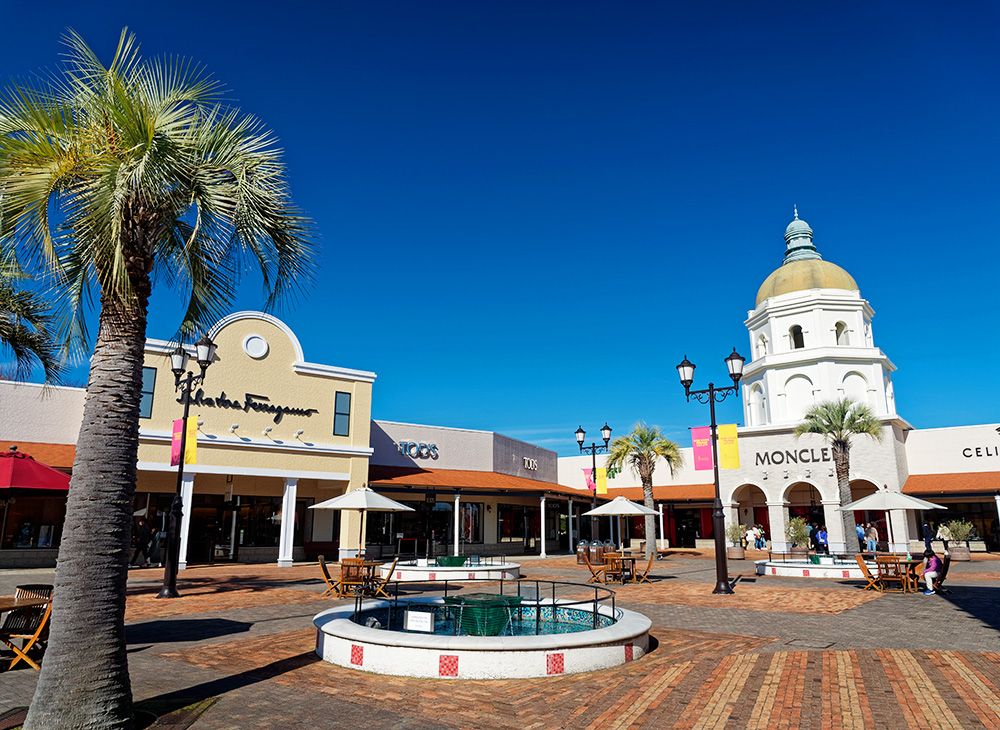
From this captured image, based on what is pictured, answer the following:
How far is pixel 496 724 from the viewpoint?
5910mm

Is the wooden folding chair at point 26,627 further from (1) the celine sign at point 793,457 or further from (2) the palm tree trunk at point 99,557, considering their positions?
(1) the celine sign at point 793,457

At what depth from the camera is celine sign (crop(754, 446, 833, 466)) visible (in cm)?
3650

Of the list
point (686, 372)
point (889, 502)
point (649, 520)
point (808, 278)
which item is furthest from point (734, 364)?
point (808, 278)

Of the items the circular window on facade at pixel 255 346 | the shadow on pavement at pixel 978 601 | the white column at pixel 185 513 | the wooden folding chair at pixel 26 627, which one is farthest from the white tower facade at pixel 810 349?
the wooden folding chair at pixel 26 627

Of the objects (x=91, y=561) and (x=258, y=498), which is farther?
(x=258, y=498)

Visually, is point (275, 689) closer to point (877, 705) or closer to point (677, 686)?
point (677, 686)

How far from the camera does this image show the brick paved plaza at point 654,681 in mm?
5996

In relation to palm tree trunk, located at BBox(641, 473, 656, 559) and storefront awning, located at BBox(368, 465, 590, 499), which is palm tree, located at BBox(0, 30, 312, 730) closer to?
storefront awning, located at BBox(368, 465, 590, 499)

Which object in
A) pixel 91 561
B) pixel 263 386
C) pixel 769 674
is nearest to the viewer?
pixel 91 561

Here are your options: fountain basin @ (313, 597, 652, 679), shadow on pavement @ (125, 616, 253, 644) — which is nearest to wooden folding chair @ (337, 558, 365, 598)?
shadow on pavement @ (125, 616, 253, 644)

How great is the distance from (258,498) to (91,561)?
2420 centimetres

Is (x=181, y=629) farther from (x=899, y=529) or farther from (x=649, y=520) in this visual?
(x=899, y=529)

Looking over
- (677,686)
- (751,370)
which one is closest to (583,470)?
(751,370)

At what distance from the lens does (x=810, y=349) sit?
128ft
